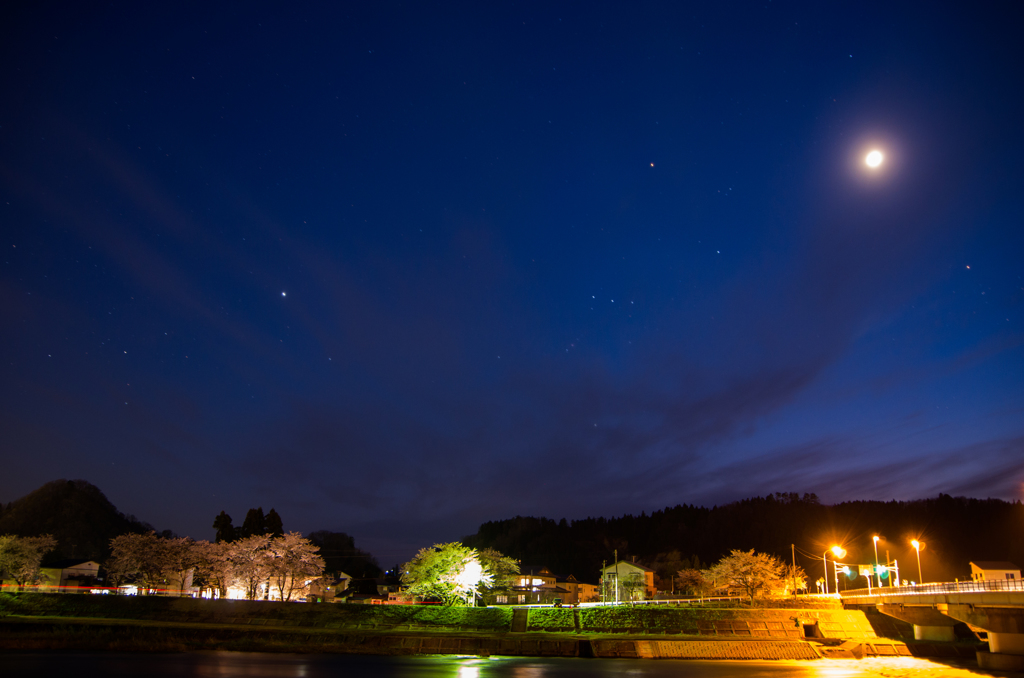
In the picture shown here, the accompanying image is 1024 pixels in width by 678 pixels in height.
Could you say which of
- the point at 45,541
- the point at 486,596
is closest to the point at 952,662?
the point at 486,596

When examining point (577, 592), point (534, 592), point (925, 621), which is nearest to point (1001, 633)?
point (925, 621)

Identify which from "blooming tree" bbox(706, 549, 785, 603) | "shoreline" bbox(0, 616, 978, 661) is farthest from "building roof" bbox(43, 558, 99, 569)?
"blooming tree" bbox(706, 549, 785, 603)

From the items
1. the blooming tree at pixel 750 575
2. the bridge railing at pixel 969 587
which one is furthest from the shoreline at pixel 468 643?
the blooming tree at pixel 750 575

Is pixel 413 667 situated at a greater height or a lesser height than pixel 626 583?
greater

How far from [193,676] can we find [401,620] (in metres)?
28.5

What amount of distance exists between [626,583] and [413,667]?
66539 mm

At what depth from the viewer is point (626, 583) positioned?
334 ft

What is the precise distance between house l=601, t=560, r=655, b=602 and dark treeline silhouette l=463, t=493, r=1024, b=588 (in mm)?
33624

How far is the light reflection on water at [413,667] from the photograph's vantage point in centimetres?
3650

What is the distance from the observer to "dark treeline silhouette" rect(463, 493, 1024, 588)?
512ft

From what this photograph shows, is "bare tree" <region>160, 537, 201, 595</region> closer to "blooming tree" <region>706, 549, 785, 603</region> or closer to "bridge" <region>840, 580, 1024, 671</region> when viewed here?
"blooming tree" <region>706, 549, 785, 603</region>

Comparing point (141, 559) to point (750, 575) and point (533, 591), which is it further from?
point (750, 575)

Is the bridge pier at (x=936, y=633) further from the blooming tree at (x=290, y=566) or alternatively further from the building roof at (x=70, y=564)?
the building roof at (x=70, y=564)

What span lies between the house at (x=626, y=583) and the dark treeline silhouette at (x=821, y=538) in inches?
1324
